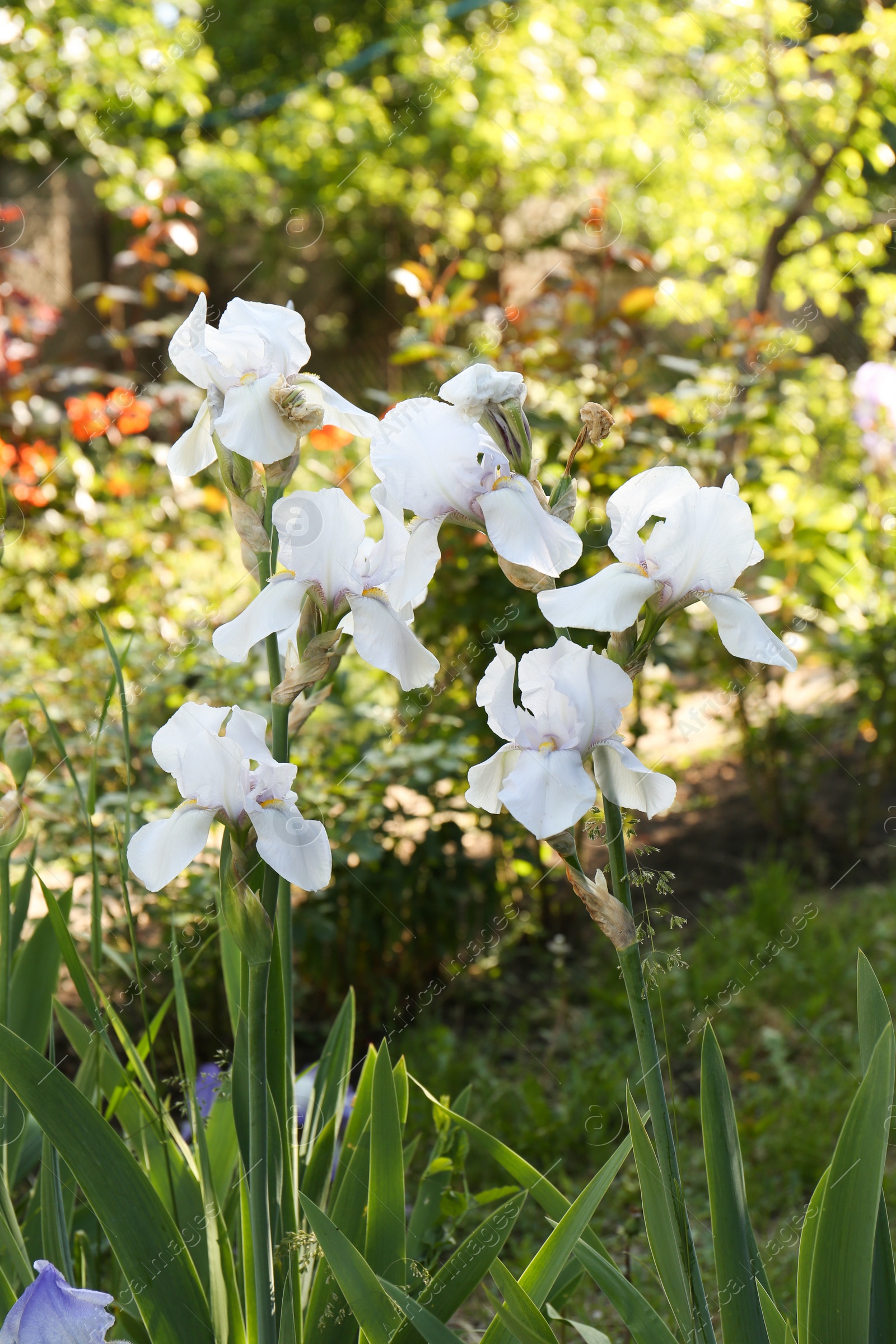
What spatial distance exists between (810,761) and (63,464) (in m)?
2.95

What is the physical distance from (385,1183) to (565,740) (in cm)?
52

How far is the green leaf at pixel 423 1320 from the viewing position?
0.80 metres

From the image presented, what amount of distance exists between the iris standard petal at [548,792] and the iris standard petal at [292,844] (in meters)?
0.14

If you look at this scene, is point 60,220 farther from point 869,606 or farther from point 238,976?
point 238,976

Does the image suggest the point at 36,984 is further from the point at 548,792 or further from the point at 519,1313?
the point at 548,792

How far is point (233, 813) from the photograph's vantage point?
795 millimetres

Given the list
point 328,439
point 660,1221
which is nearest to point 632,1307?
point 660,1221

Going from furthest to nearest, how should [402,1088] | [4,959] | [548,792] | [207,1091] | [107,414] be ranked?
[107,414] → [207,1091] → [402,1088] → [4,959] → [548,792]

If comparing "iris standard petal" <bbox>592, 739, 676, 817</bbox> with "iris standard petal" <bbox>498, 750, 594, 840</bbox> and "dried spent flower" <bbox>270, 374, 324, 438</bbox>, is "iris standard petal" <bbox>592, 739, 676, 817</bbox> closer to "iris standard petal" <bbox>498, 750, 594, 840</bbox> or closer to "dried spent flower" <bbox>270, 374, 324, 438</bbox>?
"iris standard petal" <bbox>498, 750, 594, 840</bbox>

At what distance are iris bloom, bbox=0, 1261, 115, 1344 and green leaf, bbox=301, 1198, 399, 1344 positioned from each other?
0.56ft

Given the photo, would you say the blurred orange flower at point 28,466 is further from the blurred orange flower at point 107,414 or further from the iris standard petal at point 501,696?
the iris standard petal at point 501,696

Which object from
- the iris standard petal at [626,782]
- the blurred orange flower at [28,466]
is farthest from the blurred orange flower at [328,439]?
the iris standard petal at [626,782]

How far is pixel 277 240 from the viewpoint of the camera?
26.8ft

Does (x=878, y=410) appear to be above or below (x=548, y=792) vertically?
below
